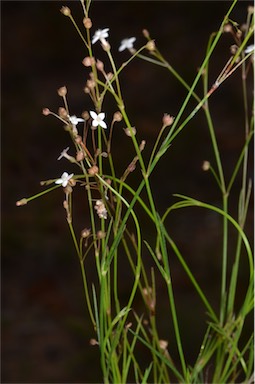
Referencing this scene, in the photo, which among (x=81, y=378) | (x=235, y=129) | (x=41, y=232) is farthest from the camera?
(x=235, y=129)

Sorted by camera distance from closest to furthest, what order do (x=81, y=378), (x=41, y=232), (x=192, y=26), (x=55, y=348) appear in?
(x=81, y=378), (x=55, y=348), (x=41, y=232), (x=192, y=26)

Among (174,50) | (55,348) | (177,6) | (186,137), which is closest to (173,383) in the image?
(55,348)

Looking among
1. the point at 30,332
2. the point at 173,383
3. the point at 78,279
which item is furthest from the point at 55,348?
the point at 173,383

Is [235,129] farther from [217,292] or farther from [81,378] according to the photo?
[81,378]

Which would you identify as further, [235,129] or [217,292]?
[235,129]

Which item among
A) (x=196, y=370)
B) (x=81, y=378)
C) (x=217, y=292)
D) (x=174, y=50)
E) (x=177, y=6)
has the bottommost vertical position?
(x=81, y=378)

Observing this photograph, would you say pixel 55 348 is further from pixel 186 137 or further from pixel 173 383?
pixel 186 137

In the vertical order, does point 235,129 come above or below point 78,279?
above
